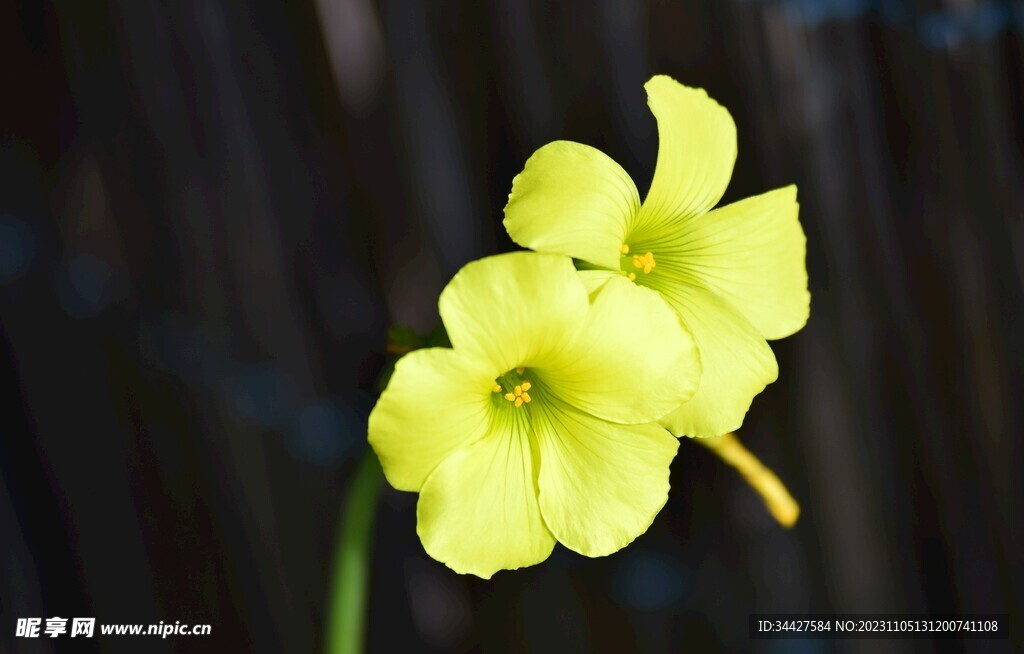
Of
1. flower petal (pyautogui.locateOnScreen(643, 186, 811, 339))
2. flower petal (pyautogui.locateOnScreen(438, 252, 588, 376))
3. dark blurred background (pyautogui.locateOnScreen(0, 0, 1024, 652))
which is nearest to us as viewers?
flower petal (pyautogui.locateOnScreen(438, 252, 588, 376))

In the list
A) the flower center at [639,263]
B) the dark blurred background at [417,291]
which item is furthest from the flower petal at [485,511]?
the dark blurred background at [417,291]

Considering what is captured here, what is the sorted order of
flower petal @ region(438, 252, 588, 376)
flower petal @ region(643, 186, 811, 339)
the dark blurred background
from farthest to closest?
1. the dark blurred background
2. flower petal @ region(643, 186, 811, 339)
3. flower petal @ region(438, 252, 588, 376)

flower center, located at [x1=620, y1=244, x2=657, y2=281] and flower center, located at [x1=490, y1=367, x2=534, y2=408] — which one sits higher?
flower center, located at [x1=620, y1=244, x2=657, y2=281]

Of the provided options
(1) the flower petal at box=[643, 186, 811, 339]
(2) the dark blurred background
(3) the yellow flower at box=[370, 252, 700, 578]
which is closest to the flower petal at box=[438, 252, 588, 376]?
(3) the yellow flower at box=[370, 252, 700, 578]

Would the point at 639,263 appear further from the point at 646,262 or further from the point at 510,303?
the point at 510,303

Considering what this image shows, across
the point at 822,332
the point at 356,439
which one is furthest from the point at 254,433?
the point at 822,332

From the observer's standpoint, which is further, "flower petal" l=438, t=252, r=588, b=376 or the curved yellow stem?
the curved yellow stem

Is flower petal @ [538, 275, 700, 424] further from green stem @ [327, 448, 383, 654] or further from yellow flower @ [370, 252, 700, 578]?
green stem @ [327, 448, 383, 654]

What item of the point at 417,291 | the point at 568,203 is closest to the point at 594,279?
the point at 568,203
